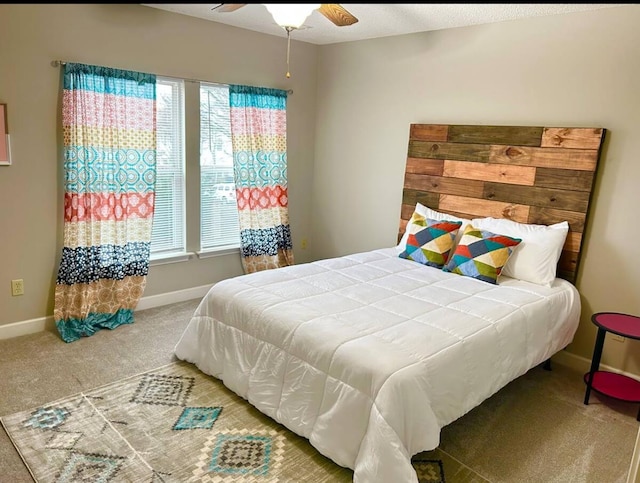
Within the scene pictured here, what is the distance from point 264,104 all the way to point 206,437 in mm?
3039

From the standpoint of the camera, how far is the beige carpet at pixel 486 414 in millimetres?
2359

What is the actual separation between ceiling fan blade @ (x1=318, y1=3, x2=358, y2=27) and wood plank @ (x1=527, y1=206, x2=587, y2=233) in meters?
1.88

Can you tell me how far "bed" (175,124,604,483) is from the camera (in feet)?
7.02

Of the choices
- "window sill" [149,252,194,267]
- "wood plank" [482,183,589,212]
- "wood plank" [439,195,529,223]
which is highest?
"wood plank" [482,183,589,212]

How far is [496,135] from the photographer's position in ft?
12.0

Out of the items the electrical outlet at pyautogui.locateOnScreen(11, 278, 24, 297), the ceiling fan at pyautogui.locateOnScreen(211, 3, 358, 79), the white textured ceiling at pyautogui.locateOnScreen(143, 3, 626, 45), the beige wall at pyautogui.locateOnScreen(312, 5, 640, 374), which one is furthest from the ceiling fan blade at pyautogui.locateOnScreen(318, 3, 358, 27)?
the electrical outlet at pyautogui.locateOnScreen(11, 278, 24, 297)

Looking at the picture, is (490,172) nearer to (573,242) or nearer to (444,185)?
(444,185)

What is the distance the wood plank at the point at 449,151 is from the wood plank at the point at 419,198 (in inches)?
12.2

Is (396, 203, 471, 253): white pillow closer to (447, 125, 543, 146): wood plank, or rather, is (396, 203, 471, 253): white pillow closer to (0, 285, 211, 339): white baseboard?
(447, 125, 543, 146): wood plank

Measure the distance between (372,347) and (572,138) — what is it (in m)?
2.18

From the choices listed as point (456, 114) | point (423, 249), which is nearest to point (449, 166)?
point (456, 114)

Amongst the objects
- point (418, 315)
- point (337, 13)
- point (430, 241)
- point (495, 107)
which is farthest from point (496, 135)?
point (418, 315)

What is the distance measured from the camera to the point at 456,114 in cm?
395

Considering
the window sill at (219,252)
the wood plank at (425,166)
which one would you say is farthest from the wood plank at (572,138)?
the window sill at (219,252)
